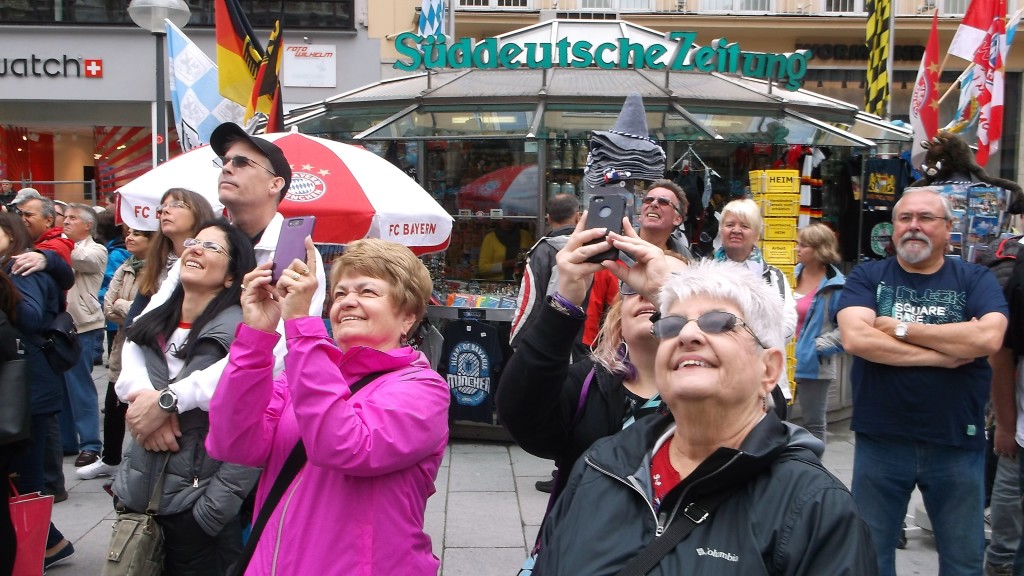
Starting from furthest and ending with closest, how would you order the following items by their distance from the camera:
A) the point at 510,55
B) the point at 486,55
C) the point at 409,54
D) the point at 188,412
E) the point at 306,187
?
1. the point at 409,54
2. the point at 486,55
3. the point at 510,55
4. the point at 306,187
5. the point at 188,412

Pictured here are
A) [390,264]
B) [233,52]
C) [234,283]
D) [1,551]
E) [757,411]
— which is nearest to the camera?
[757,411]

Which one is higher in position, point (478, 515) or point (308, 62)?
point (308, 62)

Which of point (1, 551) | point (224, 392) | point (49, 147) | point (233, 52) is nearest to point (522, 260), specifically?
point (233, 52)

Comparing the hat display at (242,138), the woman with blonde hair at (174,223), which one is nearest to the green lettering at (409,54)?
the woman with blonde hair at (174,223)

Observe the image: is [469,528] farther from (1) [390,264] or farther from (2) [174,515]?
(1) [390,264]

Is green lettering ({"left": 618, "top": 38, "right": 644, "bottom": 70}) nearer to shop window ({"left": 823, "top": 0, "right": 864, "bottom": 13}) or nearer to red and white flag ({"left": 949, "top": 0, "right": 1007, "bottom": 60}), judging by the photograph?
red and white flag ({"left": 949, "top": 0, "right": 1007, "bottom": 60})

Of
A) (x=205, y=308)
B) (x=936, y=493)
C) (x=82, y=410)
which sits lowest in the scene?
(x=82, y=410)

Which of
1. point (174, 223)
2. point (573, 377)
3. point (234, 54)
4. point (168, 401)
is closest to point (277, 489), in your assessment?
point (168, 401)

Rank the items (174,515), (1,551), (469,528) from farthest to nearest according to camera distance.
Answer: (469,528), (1,551), (174,515)

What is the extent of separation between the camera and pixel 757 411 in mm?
1999

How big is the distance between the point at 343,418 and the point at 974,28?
7322 mm

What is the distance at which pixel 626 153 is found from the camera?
8.82 ft

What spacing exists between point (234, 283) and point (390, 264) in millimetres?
1053

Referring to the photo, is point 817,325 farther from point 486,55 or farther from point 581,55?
point 486,55
